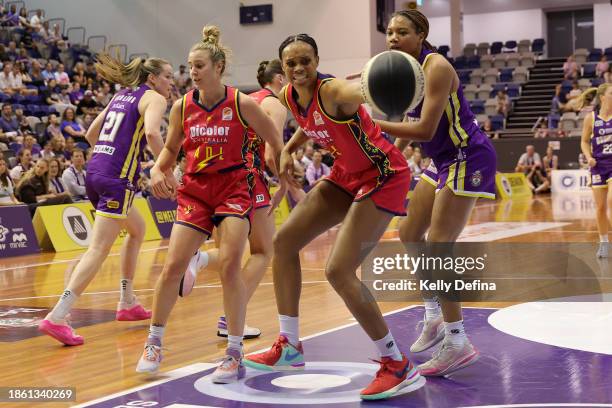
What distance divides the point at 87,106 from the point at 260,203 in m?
14.4

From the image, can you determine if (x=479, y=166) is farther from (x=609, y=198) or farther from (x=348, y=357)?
(x=609, y=198)

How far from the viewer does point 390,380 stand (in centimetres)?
438

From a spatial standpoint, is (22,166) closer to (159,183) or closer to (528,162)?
(159,183)

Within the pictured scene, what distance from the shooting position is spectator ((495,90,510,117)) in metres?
28.6

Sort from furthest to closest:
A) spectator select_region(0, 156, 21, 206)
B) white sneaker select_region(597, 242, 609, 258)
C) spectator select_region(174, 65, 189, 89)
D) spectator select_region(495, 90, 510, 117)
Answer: spectator select_region(495, 90, 510, 117)
spectator select_region(174, 65, 189, 89)
spectator select_region(0, 156, 21, 206)
white sneaker select_region(597, 242, 609, 258)

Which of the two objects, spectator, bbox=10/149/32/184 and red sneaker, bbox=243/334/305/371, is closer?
red sneaker, bbox=243/334/305/371

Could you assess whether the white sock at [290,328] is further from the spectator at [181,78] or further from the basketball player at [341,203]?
the spectator at [181,78]

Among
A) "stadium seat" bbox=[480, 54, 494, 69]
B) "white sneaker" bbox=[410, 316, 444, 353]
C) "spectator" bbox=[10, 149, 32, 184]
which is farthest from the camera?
"stadium seat" bbox=[480, 54, 494, 69]

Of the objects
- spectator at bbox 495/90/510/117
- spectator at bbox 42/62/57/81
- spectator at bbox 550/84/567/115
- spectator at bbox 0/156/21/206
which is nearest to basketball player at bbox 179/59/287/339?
spectator at bbox 0/156/21/206

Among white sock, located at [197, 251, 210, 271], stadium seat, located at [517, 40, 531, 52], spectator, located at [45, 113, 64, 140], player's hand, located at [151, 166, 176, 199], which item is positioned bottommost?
white sock, located at [197, 251, 210, 271]

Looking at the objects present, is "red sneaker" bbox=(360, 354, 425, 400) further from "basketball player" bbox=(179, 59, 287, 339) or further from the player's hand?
the player's hand

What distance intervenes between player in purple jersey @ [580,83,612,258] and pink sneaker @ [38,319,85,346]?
20.2 ft

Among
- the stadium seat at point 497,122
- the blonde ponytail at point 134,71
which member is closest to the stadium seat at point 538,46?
the stadium seat at point 497,122

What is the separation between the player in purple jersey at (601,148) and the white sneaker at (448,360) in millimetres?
5367
